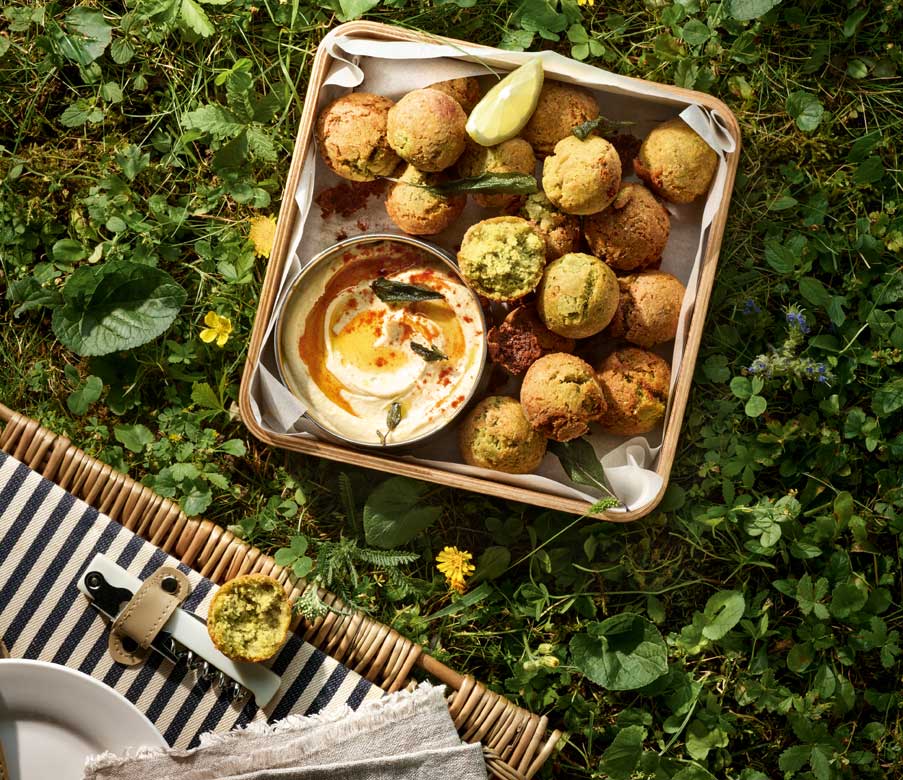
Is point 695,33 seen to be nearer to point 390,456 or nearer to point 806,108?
point 806,108

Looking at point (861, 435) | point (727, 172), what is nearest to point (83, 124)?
point (727, 172)

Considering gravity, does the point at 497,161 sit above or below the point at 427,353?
above

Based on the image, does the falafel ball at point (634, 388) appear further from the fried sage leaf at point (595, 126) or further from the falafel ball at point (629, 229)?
the fried sage leaf at point (595, 126)

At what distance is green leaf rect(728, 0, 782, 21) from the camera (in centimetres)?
220

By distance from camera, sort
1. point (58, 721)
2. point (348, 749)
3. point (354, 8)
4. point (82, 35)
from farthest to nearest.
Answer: point (82, 35)
point (354, 8)
point (348, 749)
point (58, 721)

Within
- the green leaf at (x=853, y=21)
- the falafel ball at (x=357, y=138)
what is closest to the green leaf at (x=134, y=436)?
the falafel ball at (x=357, y=138)

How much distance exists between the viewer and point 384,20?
2.36 metres

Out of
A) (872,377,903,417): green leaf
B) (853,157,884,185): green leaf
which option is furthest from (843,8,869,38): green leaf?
(872,377,903,417): green leaf

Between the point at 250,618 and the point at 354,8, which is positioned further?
the point at 354,8

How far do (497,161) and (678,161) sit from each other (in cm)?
44

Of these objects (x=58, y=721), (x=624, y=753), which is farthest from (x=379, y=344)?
(x=624, y=753)

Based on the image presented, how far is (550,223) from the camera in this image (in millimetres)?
2096

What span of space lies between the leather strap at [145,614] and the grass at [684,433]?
0.90ft

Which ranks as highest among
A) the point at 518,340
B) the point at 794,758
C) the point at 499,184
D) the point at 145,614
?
the point at 499,184
